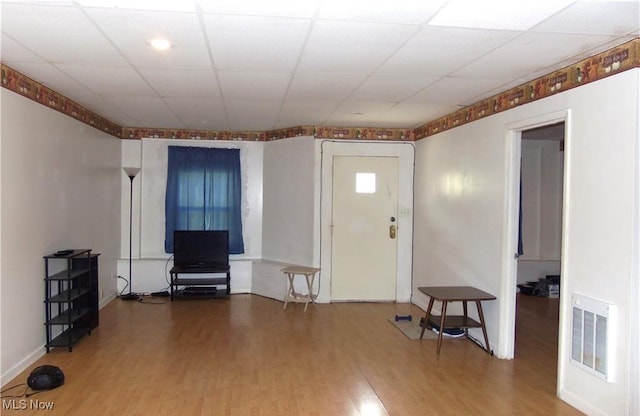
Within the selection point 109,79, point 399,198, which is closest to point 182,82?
point 109,79

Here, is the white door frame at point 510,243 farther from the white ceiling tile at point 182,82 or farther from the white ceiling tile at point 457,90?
the white ceiling tile at point 182,82

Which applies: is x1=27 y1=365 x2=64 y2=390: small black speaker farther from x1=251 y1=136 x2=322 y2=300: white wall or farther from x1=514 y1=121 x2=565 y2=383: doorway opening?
x1=514 y1=121 x2=565 y2=383: doorway opening

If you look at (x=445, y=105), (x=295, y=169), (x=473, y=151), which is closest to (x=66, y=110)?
(x=295, y=169)

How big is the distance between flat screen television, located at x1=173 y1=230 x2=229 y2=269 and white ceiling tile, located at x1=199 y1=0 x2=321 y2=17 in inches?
180

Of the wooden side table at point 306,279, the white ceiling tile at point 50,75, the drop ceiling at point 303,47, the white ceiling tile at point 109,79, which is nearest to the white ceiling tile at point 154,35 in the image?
the drop ceiling at point 303,47

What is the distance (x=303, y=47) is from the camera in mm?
2930

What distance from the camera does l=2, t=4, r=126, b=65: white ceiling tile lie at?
2.44m

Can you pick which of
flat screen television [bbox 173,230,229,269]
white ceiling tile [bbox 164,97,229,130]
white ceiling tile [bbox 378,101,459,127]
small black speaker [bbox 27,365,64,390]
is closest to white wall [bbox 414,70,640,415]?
white ceiling tile [bbox 378,101,459,127]

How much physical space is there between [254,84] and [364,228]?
2977mm

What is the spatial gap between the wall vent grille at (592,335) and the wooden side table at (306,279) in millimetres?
3306

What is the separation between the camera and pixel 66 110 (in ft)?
15.1

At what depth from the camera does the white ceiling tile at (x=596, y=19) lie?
2.27 meters

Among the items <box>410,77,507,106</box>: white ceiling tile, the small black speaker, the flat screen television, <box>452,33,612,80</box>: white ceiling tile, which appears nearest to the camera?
<box>452,33,612,80</box>: white ceiling tile

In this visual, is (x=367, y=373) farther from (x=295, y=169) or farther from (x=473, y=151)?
(x=295, y=169)
